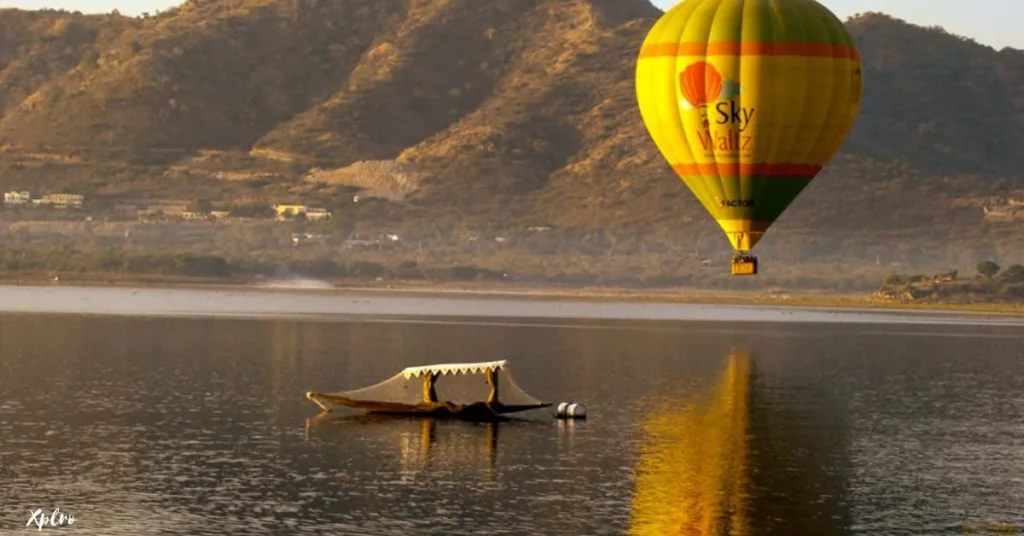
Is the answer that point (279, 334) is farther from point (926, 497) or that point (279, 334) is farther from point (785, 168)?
point (926, 497)

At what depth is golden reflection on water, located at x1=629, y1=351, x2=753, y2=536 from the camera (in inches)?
2756

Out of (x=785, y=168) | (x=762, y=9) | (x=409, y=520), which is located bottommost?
(x=409, y=520)

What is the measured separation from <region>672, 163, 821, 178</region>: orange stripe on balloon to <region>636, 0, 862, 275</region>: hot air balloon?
0.05m

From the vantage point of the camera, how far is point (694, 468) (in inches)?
3290

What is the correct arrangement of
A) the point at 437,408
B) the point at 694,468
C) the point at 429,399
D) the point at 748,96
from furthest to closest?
the point at 748,96, the point at 429,399, the point at 437,408, the point at 694,468

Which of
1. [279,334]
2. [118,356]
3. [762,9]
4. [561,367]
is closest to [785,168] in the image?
[762,9]

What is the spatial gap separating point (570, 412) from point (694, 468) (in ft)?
60.7

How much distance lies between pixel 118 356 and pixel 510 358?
28.8 meters

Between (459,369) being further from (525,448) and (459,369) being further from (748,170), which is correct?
(748,170)

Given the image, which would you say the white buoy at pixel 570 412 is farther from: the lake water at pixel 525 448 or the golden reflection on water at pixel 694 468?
the golden reflection on water at pixel 694 468

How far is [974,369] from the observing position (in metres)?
149

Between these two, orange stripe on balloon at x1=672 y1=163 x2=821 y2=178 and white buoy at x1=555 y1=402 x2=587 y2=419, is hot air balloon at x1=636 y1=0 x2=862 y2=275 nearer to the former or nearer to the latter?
orange stripe on balloon at x1=672 y1=163 x2=821 y2=178

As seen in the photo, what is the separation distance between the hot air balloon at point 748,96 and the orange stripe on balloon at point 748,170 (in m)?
0.05

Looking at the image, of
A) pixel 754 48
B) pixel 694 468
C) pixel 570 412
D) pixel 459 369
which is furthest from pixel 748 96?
pixel 694 468
